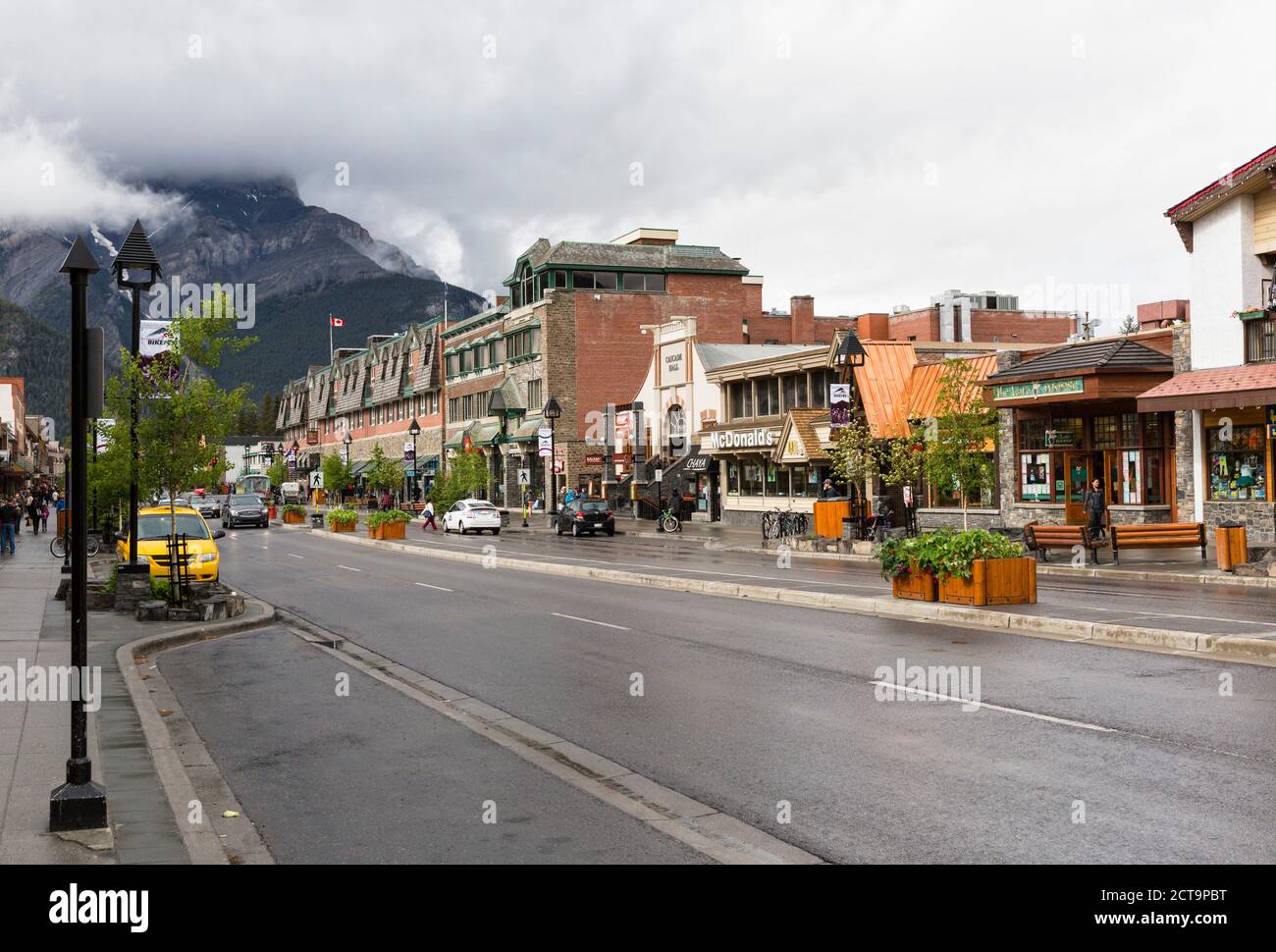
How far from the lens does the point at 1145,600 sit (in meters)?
18.6

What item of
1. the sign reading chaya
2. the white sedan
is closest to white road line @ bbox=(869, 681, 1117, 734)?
the sign reading chaya

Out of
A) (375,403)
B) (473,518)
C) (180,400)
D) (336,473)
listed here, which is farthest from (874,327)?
(375,403)

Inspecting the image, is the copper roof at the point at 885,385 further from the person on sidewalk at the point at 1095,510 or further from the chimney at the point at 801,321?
the chimney at the point at 801,321

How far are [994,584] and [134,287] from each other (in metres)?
15.5

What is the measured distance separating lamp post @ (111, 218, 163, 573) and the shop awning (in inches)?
892

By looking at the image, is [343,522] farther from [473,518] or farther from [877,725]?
[877,725]

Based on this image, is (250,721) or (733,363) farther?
(733,363)

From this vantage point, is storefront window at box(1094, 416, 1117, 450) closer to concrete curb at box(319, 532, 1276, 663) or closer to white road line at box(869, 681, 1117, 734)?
concrete curb at box(319, 532, 1276, 663)

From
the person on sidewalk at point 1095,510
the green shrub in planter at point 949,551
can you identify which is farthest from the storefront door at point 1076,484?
the green shrub in planter at point 949,551

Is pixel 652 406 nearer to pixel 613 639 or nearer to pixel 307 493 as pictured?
pixel 613 639

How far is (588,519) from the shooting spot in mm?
48656

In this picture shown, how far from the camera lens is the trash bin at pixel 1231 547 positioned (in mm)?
23312
